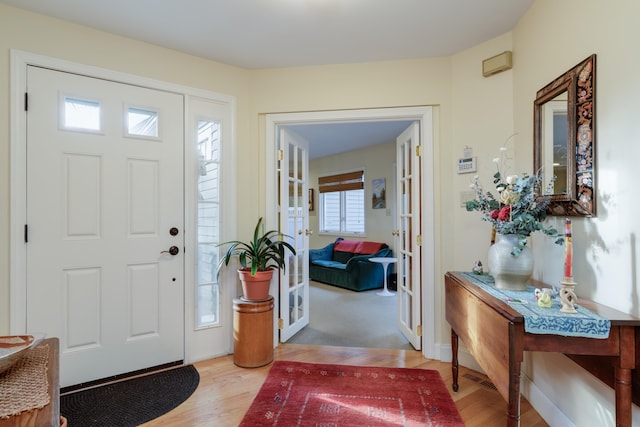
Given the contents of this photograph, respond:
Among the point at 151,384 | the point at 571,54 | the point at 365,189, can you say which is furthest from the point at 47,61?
the point at 365,189

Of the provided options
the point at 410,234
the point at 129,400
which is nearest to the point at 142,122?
the point at 129,400

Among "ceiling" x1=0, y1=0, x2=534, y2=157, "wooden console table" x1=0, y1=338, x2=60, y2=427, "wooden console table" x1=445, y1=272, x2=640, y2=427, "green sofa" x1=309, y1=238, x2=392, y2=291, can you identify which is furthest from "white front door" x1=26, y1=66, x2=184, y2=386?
"green sofa" x1=309, y1=238, x2=392, y2=291

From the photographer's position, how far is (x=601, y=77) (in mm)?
1422

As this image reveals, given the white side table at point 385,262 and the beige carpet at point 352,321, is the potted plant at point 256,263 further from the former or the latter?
the white side table at point 385,262

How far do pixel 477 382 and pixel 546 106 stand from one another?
5.89ft

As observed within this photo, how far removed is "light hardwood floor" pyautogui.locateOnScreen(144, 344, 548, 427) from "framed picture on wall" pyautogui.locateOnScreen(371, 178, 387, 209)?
317 centimetres

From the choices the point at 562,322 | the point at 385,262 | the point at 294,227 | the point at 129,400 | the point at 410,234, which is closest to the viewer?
the point at 562,322

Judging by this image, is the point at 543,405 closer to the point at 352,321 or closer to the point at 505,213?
the point at 505,213

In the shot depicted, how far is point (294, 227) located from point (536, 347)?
219cm

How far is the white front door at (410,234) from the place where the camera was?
106 inches

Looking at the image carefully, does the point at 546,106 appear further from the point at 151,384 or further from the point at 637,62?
the point at 151,384

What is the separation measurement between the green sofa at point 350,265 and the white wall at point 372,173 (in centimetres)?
31

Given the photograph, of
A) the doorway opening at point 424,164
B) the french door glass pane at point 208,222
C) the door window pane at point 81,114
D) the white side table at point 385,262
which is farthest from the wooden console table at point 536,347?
the white side table at point 385,262

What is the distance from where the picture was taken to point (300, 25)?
7.07 feet
